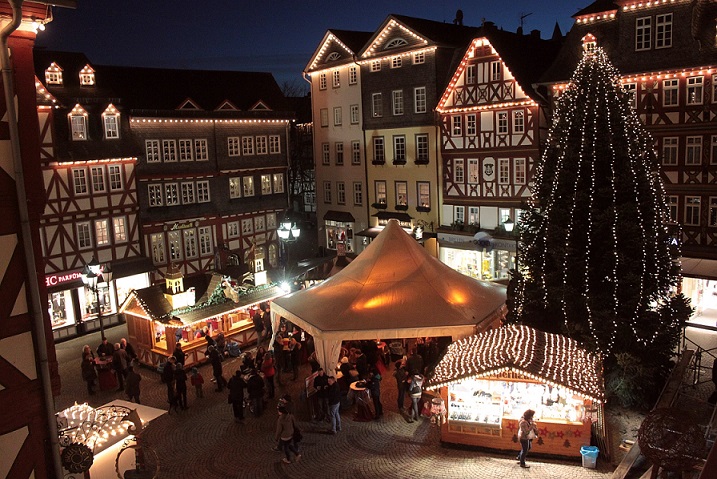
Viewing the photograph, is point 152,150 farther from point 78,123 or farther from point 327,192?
point 327,192

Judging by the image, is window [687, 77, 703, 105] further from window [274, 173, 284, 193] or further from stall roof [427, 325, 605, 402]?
window [274, 173, 284, 193]

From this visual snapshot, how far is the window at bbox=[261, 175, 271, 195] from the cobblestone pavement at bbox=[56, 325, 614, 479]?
59.0ft

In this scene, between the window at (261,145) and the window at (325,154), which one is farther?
the window at (325,154)

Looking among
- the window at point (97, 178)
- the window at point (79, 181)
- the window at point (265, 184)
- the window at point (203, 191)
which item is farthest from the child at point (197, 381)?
the window at point (265, 184)

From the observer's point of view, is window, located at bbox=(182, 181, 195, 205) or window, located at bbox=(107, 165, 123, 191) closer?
window, located at bbox=(107, 165, 123, 191)

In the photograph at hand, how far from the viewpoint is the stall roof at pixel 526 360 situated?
12.1 m

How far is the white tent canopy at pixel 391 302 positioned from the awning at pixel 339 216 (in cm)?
1550

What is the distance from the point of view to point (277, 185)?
34.3 meters

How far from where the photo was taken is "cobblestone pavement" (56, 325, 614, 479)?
12.5 meters

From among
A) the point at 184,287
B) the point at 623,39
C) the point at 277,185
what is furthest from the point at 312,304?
the point at 277,185

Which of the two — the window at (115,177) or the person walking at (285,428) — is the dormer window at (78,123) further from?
the person walking at (285,428)

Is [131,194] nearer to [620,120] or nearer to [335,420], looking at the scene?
[335,420]

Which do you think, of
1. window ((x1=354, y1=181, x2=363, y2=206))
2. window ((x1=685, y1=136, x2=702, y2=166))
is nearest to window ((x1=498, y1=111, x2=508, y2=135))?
window ((x1=685, y1=136, x2=702, y2=166))

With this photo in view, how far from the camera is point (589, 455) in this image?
39.9 feet
